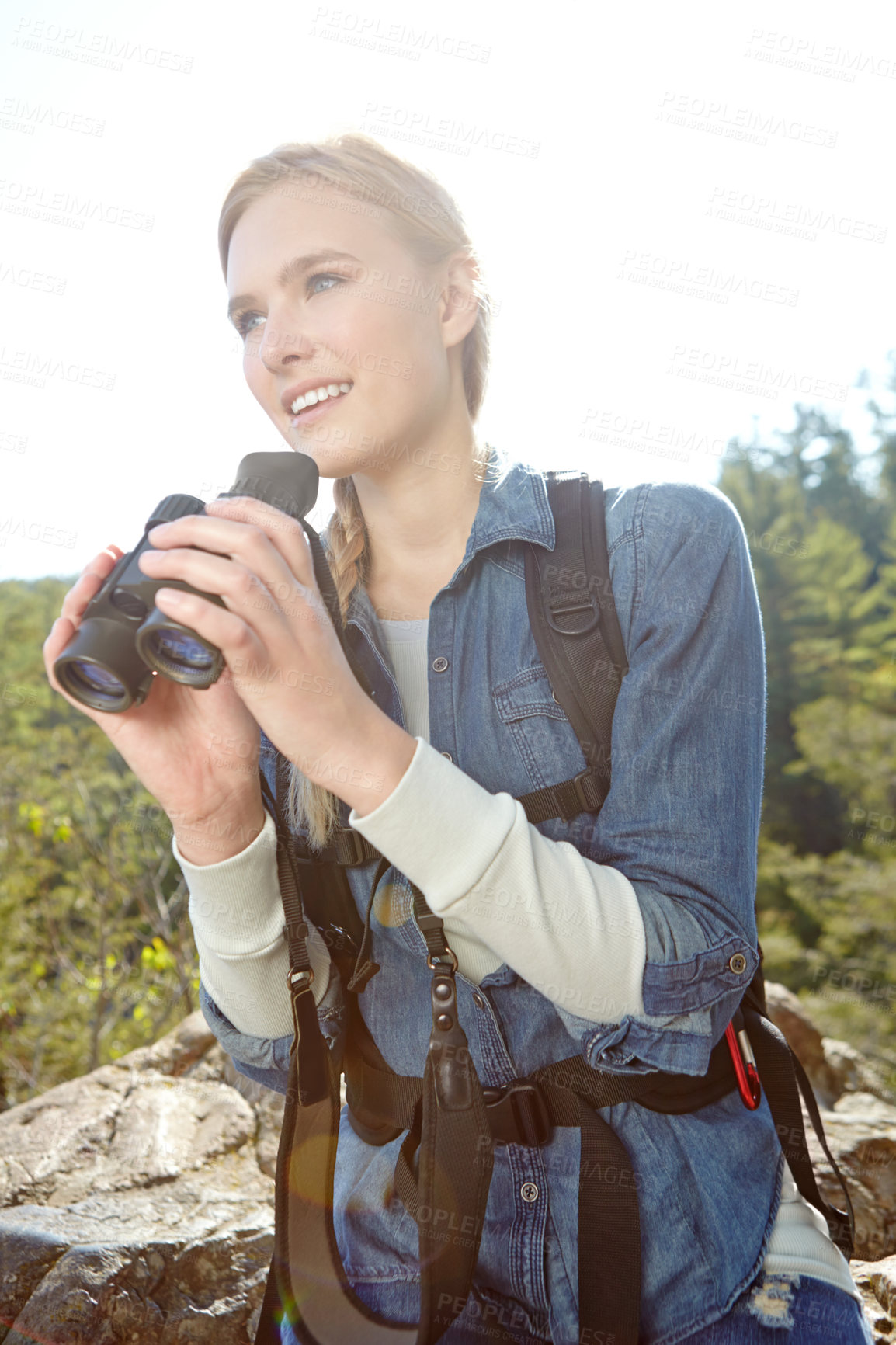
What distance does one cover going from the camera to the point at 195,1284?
1939 mm

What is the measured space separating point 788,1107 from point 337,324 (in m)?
1.67

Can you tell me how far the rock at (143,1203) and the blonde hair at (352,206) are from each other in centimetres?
106

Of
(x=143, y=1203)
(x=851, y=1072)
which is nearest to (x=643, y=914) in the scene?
(x=143, y=1203)

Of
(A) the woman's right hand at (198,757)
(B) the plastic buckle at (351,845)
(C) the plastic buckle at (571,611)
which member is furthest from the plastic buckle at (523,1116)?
(C) the plastic buckle at (571,611)

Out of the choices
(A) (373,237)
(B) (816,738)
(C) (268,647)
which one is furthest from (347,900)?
(B) (816,738)

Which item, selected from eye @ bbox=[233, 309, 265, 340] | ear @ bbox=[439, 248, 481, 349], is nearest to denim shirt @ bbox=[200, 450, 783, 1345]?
ear @ bbox=[439, 248, 481, 349]

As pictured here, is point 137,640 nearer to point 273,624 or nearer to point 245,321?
point 273,624

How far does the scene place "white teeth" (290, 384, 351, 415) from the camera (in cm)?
167

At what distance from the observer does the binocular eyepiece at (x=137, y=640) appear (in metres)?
Answer: 1.15

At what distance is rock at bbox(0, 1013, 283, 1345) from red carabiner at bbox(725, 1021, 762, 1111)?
1.23 meters

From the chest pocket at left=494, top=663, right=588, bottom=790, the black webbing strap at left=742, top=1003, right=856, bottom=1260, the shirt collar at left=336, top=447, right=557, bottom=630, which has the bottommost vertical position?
the black webbing strap at left=742, top=1003, right=856, bottom=1260

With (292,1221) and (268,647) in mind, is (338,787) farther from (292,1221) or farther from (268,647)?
(292,1221)

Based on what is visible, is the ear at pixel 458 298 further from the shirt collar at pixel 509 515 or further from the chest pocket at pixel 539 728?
the chest pocket at pixel 539 728

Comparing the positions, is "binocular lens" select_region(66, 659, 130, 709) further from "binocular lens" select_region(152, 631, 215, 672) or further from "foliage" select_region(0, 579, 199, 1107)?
"foliage" select_region(0, 579, 199, 1107)
